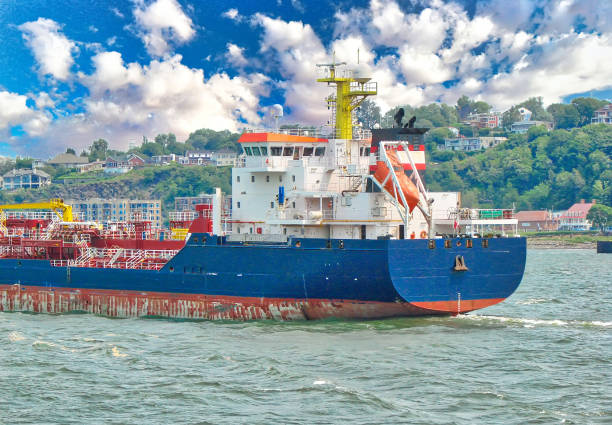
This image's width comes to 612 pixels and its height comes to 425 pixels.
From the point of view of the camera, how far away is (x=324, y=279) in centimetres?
2933

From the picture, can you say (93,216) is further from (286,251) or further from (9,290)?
(286,251)

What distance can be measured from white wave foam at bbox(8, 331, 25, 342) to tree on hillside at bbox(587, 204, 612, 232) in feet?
377

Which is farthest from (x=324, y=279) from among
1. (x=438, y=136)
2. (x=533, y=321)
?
(x=438, y=136)

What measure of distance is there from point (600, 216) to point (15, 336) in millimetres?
115583

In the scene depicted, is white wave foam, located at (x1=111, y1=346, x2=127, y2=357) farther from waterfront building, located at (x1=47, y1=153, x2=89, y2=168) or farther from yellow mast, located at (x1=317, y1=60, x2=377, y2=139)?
waterfront building, located at (x1=47, y1=153, x2=89, y2=168)

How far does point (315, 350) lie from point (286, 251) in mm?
5310

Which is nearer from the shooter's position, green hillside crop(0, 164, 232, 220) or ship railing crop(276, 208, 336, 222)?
ship railing crop(276, 208, 336, 222)

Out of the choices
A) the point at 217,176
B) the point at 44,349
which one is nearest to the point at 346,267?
the point at 44,349

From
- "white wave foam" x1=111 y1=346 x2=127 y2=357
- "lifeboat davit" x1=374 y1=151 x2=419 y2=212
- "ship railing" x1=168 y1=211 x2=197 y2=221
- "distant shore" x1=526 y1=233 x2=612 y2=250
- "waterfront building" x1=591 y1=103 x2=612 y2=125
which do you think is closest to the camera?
"white wave foam" x1=111 y1=346 x2=127 y2=357

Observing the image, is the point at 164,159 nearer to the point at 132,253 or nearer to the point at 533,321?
the point at 132,253

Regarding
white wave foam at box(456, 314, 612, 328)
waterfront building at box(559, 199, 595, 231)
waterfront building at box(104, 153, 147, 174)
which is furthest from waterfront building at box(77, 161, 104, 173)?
white wave foam at box(456, 314, 612, 328)

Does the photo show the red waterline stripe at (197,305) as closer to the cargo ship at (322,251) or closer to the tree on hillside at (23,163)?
the cargo ship at (322,251)

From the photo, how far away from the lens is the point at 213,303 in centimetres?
3192

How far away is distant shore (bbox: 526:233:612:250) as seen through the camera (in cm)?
12219
